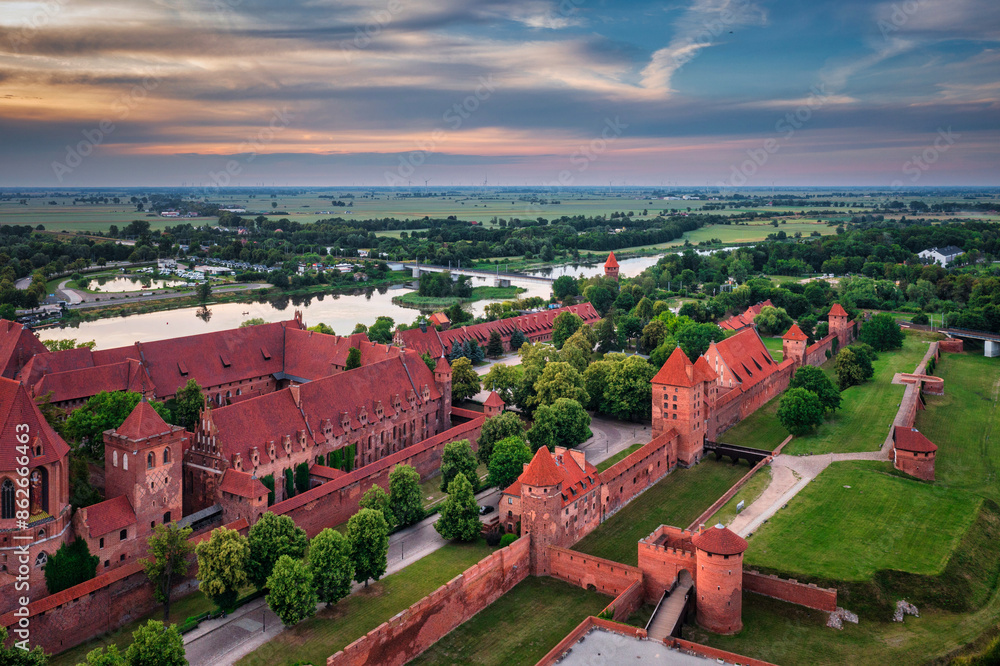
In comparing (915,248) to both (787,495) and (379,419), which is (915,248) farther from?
(379,419)

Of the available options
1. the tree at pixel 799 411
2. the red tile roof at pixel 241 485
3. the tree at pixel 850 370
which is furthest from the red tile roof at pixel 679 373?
the red tile roof at pixel 241 485

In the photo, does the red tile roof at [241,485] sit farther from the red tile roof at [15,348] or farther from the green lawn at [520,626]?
the red tile roof at [15,348]

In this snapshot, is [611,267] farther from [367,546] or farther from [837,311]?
[367,546]

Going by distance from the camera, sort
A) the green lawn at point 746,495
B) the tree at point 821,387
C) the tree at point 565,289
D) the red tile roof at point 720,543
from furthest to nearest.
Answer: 1. the tree at point 565,289
2. the tree at point 821,387
3. the green lawn at point 746,495
4. the red tile roof at point 720,543

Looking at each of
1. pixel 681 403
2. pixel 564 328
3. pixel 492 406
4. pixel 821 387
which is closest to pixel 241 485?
pixel 492 406

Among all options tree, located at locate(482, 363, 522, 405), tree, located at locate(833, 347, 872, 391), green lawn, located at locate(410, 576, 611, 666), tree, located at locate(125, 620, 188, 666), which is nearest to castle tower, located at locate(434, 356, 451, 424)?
tree, located at locate(482, 363, 522, 405)

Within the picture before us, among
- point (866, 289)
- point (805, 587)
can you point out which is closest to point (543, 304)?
point (866, 289)

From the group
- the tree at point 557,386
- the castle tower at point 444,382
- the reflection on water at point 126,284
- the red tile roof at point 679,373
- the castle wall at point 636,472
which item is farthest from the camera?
the reflection on water at point 126,284

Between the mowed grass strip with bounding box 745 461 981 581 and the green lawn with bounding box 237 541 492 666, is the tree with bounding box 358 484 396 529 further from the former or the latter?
the mowed grass strip with bounding box 745 461 981 581
